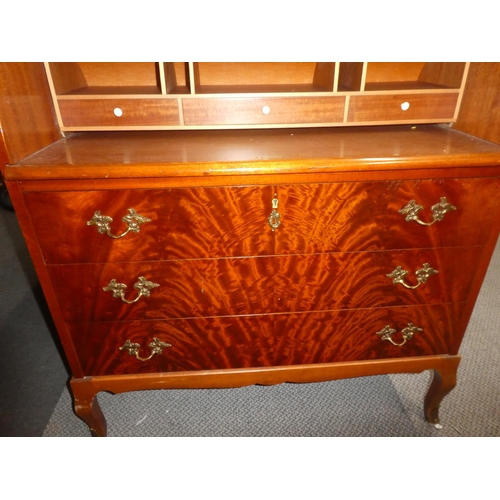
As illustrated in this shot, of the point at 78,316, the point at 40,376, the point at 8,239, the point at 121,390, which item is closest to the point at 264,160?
the point at 78,316

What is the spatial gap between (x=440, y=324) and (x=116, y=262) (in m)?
1.08

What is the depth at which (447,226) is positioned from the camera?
1066 mm

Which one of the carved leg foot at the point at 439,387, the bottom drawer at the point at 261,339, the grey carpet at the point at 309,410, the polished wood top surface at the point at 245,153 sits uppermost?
the polished wood top surface at the point at 245,153

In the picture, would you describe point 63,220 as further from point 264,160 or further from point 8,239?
point 8,239

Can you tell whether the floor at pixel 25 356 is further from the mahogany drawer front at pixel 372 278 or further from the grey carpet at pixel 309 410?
the mahogany drawer front at pixel 372 278

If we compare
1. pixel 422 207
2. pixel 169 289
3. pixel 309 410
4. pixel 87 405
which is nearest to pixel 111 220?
pixel 169 289

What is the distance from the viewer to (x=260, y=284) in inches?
43.6

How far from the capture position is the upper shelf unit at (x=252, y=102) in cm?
119

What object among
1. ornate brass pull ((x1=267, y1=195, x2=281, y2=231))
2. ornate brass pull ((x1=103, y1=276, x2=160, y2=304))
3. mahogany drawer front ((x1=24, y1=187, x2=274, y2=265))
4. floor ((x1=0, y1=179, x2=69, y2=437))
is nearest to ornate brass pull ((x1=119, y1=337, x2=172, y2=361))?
ornate brass pull ((x1=103, y1=276, x2=160, y2=304))

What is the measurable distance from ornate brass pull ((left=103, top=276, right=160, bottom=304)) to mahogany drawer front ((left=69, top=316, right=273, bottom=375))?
114mm

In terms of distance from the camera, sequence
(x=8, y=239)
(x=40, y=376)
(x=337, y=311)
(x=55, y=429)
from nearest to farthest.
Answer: (x=337, y=311) → (x=55, y=429) → (x=40, y=376) → (x=8, y=239)

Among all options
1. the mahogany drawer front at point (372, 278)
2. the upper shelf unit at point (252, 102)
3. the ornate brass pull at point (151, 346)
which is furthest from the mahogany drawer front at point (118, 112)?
the ornate brass pull at point (151, 346)

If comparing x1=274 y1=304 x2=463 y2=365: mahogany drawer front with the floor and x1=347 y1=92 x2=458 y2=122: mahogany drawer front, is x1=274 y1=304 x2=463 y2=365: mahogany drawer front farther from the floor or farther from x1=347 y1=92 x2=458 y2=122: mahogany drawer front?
the floor

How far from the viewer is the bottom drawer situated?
116 centimetres
